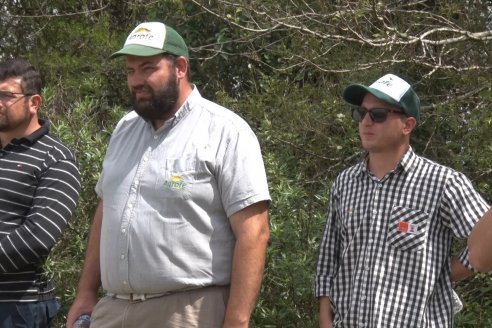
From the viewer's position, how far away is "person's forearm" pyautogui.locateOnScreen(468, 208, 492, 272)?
2.38m

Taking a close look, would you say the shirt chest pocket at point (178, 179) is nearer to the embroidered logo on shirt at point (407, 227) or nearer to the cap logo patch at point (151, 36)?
the cap logo patch at point (151, 36)

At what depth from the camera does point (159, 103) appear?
370 centimetres

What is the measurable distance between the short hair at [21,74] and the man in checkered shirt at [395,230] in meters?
1.68

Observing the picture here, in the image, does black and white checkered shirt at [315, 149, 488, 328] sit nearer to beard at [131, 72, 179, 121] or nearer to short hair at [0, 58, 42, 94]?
beard at [131, 72, 179, 121]

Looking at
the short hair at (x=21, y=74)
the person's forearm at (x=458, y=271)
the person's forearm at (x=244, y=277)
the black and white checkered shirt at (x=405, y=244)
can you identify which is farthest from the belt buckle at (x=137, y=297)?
the short hair at (x=21, y=74)

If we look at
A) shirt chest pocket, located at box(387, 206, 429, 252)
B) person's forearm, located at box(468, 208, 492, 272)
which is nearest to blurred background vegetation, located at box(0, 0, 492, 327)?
shirt chest pocket, located at box(387, 206, 429, 252)

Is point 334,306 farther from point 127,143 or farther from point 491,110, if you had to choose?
point 491,110

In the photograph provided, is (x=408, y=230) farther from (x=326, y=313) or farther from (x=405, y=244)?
(x=326, y=313)

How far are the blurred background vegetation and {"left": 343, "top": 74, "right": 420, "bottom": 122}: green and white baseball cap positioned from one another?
1273 millimetres

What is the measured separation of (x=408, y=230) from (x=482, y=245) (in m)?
1.24

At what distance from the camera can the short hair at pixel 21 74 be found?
470 cm

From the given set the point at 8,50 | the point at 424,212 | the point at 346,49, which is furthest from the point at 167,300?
the point at 8,50

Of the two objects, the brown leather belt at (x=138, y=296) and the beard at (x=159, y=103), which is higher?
the beard at (x=159, y=103)

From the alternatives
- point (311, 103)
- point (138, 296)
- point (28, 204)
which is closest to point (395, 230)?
point (138, 296)
